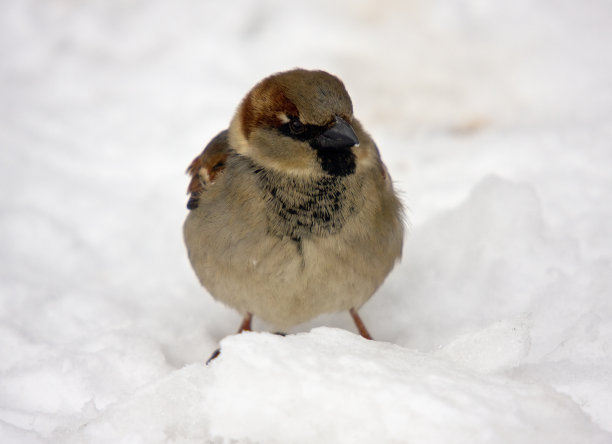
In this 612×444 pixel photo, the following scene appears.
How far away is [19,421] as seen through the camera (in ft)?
6.24

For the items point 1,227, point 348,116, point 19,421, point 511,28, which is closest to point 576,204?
point 348,116

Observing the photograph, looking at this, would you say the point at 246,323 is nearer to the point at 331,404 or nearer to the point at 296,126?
the point at 296,126

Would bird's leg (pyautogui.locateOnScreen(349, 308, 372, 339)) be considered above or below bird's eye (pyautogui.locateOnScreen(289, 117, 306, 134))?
below

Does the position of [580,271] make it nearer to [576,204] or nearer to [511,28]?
[576,204]

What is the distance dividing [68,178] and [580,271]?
2379 millimetres

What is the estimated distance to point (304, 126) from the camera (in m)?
2.07

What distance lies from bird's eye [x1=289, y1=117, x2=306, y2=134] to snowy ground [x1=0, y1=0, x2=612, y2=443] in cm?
62

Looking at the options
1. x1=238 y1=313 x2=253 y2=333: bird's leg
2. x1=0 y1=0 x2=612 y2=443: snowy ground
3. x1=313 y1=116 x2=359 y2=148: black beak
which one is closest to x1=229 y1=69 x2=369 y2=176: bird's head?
x1=313 y1=116 x2=359 y2=148: black beak

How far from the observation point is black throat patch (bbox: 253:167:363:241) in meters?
2.06

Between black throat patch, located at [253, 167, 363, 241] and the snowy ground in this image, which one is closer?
the snowy ground

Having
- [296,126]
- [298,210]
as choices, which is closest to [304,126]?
[296,126]

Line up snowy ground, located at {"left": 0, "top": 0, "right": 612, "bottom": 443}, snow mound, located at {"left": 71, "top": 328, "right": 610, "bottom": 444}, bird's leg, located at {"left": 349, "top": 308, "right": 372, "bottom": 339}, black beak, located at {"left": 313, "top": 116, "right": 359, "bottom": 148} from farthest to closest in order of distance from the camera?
bird's leg, located at {"left": 349, "top": 308, "right": 372, "bottom": 339}
black beak, located at {"left": 313, "top": 116, "right": 359, "bottom": 148}
snowy ground, located at {"left": 0, "top": 0, "right": 612, "bottom": 443}
snow mound, located at {"left": 71, "top": 328, "right": 610, "bottom": 444}

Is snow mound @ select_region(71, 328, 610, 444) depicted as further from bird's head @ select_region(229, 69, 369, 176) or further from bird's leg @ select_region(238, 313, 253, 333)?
bird's leg @ select_region(238, 313, 253, 333)

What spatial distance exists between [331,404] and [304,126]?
89 cm
